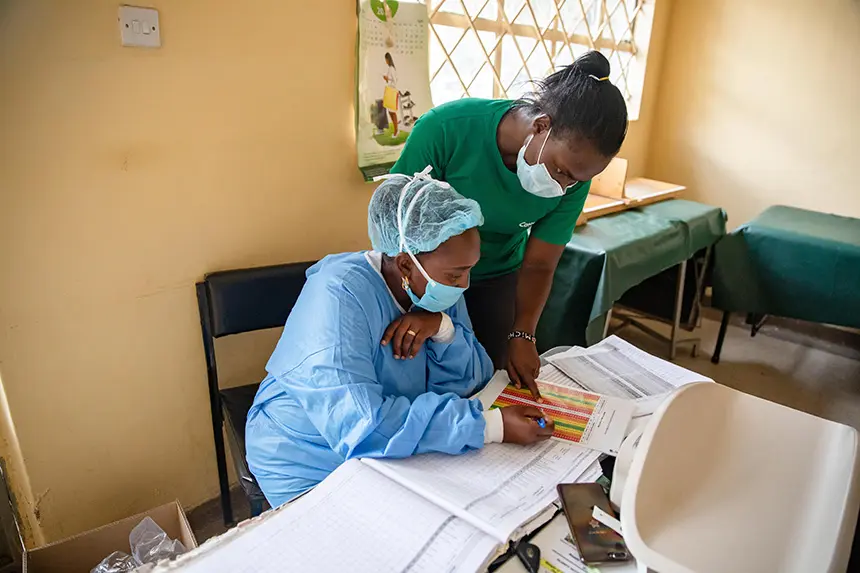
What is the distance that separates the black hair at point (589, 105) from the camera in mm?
1062

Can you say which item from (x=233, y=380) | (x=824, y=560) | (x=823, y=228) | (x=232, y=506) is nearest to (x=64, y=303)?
(x=233, y=380)

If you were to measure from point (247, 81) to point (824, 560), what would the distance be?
4.95 feet

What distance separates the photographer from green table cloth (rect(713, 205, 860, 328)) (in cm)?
238

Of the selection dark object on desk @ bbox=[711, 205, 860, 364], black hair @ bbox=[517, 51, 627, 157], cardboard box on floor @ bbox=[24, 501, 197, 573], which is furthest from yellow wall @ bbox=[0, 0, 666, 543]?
dark object on desk @ bbox=[711, 205, 860, 364]

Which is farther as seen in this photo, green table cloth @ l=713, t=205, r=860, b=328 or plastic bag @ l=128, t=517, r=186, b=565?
green table cloth @ l=713, t=205, r=860, b=328

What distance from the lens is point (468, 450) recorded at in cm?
91

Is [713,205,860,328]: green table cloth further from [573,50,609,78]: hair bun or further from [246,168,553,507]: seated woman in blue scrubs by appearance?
[246,168,553,507]: seated woman in blue scrubs

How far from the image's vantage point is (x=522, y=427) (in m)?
0.93

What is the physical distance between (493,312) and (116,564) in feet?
3.49

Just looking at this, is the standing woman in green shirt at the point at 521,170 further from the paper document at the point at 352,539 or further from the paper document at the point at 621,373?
the paper document at the point at 352,539

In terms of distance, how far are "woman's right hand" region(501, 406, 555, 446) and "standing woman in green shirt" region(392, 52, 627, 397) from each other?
0.15 metres

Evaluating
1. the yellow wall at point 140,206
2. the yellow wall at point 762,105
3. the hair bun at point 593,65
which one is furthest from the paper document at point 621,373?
the yellow wall at point 762,105

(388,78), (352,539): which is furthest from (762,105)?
(352,539)

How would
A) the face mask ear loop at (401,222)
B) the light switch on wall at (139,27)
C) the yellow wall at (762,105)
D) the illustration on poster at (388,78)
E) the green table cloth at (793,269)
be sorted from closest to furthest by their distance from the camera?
the face mask ear loop at (401,222), the light switch on wall at (139,27), the illustration on poster at (388,78), the green table cloth at (793,269), the yellow wall at (762,105)
